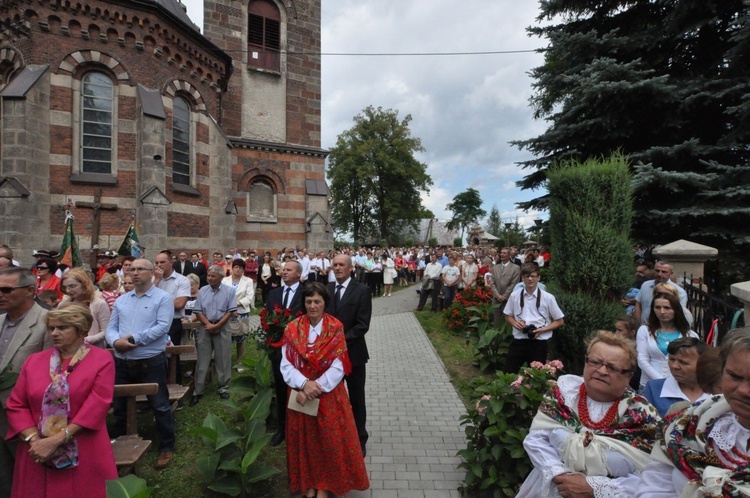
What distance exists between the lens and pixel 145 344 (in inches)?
163

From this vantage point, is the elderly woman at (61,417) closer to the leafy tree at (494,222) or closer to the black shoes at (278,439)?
the black shoes at (278,439)

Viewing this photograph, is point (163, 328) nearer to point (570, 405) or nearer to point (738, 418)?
point (570, 405)

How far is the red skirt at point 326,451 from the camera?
3316mm

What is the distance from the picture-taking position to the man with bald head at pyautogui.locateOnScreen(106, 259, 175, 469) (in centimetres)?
416

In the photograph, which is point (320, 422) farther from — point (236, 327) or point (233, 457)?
point (236, 327)

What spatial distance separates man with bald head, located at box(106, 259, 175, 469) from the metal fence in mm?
5897

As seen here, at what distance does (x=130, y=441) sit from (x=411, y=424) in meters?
3.05

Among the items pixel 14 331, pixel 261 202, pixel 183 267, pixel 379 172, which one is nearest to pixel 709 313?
pixel 14 331

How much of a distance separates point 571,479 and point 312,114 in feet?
65.4

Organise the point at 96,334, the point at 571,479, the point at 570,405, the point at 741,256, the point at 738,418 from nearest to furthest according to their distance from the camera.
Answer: the point at 738,418 < the point at 571,479 < the point at 570,405 < the point at 96,334 < the point at 741,256

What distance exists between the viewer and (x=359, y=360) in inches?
169

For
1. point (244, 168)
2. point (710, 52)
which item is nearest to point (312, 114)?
Answer: point (244, 168)

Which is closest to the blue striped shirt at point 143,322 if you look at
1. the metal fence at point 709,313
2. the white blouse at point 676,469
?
the white blouse at point 676,469

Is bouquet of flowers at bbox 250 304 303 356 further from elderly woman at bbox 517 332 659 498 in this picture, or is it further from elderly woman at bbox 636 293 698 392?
elderly woman at bbox 636 293 698 392
